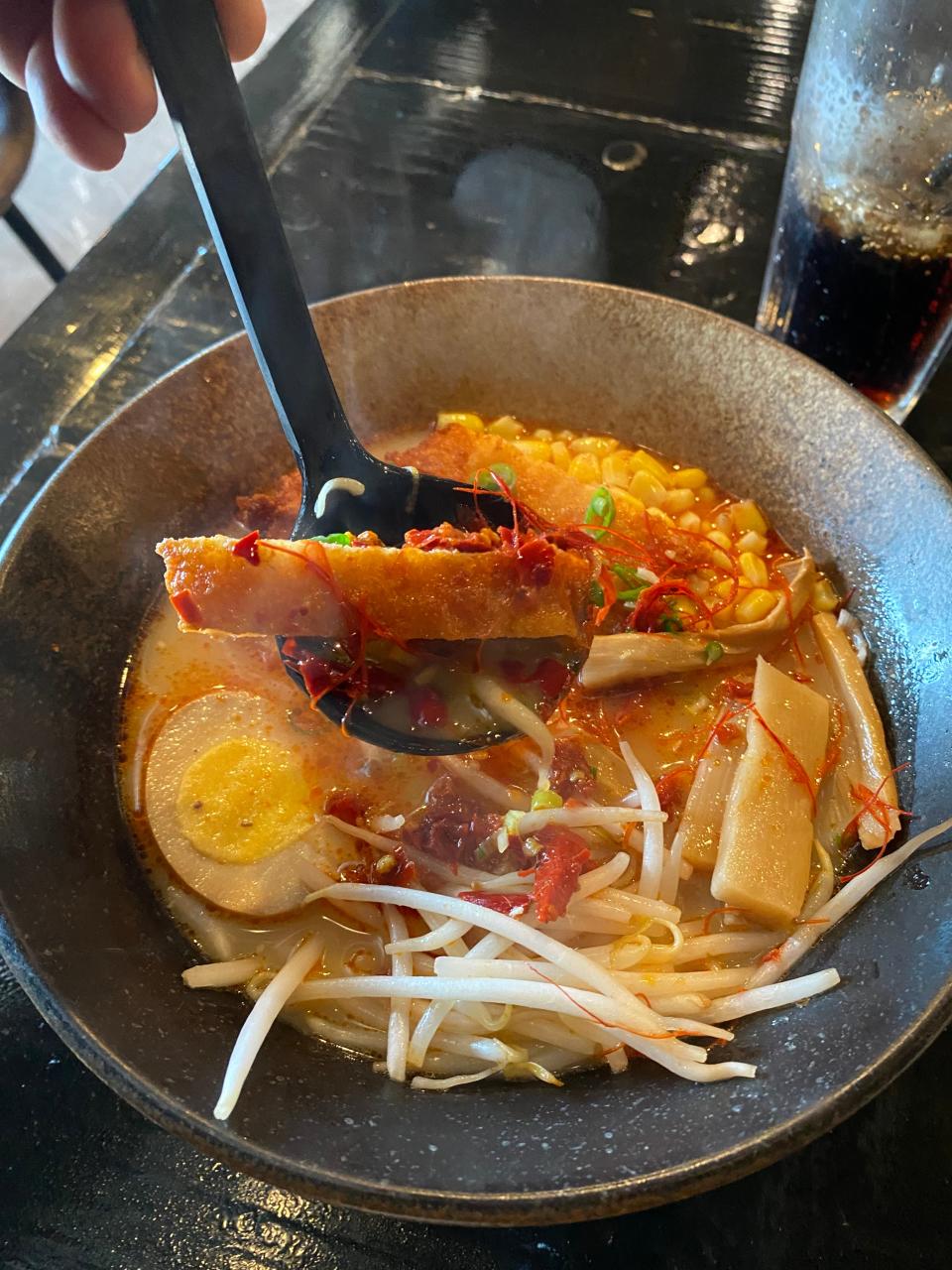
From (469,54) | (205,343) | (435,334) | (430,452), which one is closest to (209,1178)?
(430,452)

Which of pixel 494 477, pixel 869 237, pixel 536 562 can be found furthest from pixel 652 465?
pixel 536 562

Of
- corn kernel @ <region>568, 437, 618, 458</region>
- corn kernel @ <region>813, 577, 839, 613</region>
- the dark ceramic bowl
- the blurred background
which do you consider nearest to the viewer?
the dark ceramic bowl

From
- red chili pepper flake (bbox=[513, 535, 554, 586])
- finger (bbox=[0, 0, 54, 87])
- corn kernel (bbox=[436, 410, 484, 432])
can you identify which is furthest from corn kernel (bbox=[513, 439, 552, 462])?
finger (bbox=[0, 0, 54, 87])

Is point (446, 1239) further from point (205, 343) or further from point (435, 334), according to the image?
point (205, 343)

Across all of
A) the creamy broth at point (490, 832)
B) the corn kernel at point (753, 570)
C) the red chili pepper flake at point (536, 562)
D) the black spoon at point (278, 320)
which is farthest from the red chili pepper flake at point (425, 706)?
the corn kernel at point (753, 570)

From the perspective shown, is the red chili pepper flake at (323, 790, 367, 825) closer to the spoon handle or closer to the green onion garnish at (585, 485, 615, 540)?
the spoon handle

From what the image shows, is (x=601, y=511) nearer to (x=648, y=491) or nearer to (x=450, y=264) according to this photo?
(x=648, y=491)

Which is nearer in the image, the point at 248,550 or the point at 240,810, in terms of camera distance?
the point at 248,550
